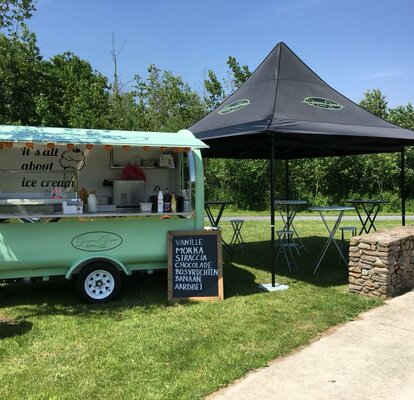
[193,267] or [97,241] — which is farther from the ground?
[97,241]

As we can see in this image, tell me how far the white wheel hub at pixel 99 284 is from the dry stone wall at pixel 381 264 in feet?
10.5

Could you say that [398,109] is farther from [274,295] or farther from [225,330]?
[225,330]

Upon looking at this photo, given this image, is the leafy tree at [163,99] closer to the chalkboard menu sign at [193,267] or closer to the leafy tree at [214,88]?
the leafy tree at [214,88]

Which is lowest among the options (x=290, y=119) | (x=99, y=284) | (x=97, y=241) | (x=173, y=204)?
(x=99, y=284)

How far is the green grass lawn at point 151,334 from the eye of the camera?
3.56 m

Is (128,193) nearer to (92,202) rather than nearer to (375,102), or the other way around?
(92,202)

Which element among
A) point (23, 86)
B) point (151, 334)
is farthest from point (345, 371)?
point (23, 86)

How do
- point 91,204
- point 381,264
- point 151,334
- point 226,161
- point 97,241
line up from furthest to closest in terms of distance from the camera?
1. point 226,161
2. point 91,204
3. point 381,264
4. point 97,241
5. point 151,334

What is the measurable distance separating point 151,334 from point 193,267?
1502 mm

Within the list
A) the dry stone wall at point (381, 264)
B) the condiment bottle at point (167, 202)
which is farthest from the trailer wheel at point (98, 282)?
the dry stone wall at point (381, 264)

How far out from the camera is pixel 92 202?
614 centimetres

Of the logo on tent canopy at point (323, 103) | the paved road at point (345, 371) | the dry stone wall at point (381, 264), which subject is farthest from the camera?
the logo on tent canopy at point (323, 103)

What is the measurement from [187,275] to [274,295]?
120 cm

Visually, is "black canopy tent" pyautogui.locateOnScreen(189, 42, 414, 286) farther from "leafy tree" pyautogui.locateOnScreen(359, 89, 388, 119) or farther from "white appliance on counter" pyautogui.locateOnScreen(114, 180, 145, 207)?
"leafy tree" pyautogui.locateOnScreen(359, 89, 388, 119)
